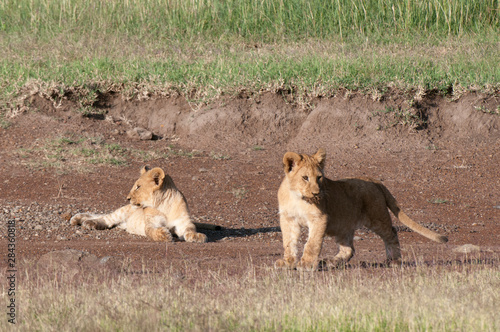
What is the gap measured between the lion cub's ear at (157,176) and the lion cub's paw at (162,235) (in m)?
0.47

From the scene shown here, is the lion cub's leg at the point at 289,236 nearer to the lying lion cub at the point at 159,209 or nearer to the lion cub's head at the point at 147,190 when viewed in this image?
the lying lion cub at the point at 159,209

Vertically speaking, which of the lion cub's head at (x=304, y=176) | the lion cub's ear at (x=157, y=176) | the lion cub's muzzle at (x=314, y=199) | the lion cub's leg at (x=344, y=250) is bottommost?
the lion cub's leg at (x=344, y=250)

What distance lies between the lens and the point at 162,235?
24.7 feet

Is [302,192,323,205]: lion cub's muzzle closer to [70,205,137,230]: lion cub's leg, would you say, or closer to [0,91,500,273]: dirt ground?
[0,91,500,273]: dirt ground

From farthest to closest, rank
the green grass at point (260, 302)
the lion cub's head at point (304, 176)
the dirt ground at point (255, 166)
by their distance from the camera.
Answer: the dirt ground at point (255, 166), the lion cub's head at point (304, 176), the green grass at point (260, 302)

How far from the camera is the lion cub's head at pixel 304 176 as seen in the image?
5.51 meters

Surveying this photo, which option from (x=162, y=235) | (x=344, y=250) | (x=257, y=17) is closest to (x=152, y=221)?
(x=162, y=235)

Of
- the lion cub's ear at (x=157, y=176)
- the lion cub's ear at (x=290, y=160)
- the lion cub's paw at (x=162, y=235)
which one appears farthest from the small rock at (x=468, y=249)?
the lion cub's ear at (x=157, y=176)

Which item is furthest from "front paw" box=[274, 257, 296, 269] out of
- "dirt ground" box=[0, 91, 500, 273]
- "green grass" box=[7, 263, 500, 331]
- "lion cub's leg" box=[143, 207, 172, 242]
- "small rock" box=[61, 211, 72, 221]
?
"small rock" box=[61, 211, 72, 221]

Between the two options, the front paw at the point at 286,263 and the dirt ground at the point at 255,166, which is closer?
the front paw at the point at 286,263

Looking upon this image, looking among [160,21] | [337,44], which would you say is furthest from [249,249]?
[160,21]

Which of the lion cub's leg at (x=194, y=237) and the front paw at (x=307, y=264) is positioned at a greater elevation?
the front paw at (x=307, y=264)

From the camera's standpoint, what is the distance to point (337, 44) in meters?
14.0

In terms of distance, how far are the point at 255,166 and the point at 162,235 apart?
3.51 m
